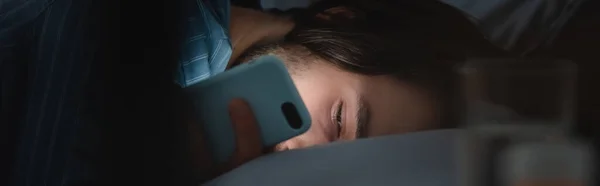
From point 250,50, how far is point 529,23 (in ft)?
0.81

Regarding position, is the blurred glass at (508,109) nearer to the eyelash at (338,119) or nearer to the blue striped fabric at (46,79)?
the eyelash at (338,119)

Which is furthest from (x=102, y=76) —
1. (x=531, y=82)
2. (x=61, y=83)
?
(x=531, y=82)

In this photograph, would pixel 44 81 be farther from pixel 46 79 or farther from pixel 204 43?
pixel 204 43

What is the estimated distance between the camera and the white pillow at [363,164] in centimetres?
66

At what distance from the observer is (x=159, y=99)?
2.17 ft

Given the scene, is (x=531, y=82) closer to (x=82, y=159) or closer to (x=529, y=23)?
(x=529, y=23)

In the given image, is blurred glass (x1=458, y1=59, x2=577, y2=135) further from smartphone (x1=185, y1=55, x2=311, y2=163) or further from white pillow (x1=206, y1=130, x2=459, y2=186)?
smartphone (x1=185, y1=55, x2=311, y2=163)

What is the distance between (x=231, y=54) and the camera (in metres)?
0.69

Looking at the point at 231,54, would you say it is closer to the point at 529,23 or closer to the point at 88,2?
the point at 88,2

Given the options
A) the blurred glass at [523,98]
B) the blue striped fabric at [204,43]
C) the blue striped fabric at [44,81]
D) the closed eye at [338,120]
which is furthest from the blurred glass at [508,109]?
the blue striped fabric at [44,81]

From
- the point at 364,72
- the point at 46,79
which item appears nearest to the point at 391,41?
the point at 364,72

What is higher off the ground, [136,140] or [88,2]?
[88,2]

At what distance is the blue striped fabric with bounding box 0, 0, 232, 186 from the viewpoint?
632mm

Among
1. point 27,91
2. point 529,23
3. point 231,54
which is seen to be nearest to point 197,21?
point 231,54
